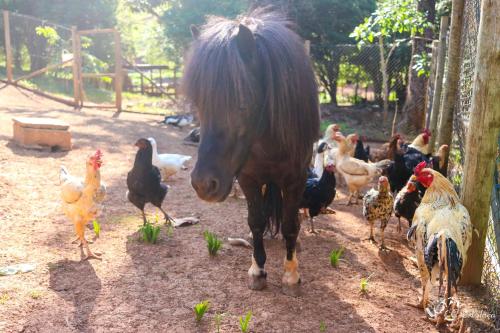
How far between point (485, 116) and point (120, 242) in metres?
3.38

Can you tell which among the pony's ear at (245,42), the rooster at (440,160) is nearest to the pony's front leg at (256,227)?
the pony's ear at (245,42)

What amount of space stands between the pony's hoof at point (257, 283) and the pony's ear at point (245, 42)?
5.60ft

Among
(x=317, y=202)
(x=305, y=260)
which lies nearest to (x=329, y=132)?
(x=317, y=202)

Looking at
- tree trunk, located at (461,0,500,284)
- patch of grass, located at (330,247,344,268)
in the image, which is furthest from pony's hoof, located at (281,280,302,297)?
tree trunk, located at (461,0,500,284)

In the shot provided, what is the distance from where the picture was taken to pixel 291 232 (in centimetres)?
342

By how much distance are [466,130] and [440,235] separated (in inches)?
71.3

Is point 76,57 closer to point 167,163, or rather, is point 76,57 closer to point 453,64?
point 167,163

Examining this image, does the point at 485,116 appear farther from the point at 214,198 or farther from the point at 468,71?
the point at 214,198

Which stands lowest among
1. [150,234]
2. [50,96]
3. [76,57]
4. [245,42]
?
[150,234]

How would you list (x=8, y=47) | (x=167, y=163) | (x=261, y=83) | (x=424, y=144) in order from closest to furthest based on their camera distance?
(x=261, y=83) → (x=167, y=163) → (x=424, y=144) → (x=8, y=47)

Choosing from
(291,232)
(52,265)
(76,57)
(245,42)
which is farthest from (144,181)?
(76,57)

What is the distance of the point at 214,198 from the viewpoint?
2.58 m

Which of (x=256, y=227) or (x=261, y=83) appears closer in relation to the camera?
(x=261, y=83)

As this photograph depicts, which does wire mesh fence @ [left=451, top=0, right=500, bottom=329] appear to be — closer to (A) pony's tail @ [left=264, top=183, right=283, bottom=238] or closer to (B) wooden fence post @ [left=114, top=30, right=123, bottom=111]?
(A) pony's tail @ [left=264, top=183, right=283, bottom=238]
